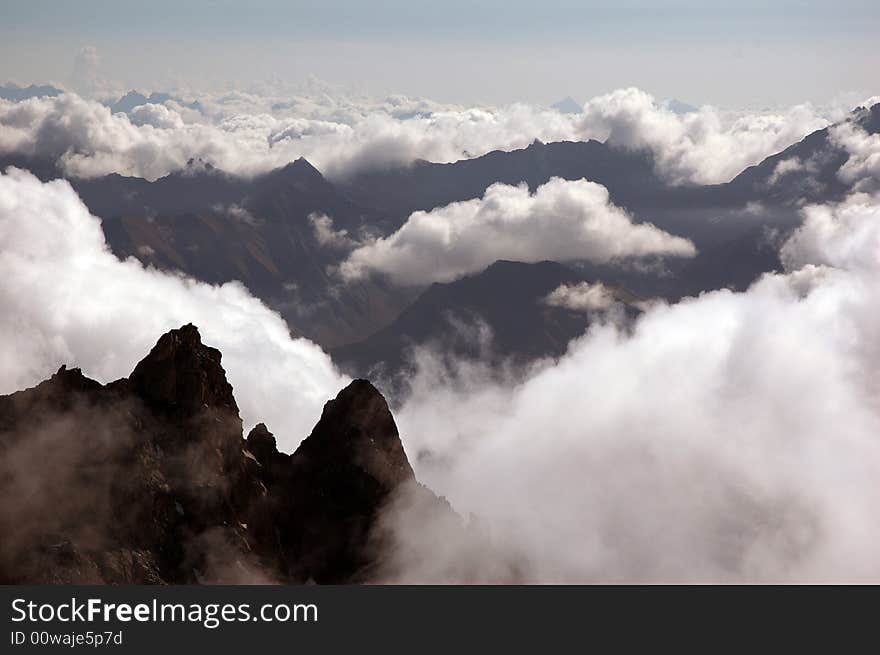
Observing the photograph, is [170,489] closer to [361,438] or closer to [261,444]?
Result: [261,444]

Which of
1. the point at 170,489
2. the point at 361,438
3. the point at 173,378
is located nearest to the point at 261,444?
the point at 361,438

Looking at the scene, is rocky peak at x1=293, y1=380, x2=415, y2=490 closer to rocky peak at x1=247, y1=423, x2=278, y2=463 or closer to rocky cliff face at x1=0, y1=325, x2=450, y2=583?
rocky cliff face at x1=0, y1=325, x2=450, y2=583

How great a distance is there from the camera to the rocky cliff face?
9988 centimetres

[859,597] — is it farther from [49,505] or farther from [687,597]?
[49,505]

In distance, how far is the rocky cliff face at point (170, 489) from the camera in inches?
3932

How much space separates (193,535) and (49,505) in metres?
18.7

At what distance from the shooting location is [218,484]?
116312 millimetres

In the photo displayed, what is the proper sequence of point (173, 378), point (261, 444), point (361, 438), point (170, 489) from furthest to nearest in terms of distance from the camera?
point (361, 438)
point (261, 444)
point (173, 378)
point (170, 489)

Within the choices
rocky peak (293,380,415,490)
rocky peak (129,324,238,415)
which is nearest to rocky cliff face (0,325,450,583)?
rocky peak (129,324,238,415)

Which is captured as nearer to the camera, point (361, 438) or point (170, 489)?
point (170, 489)

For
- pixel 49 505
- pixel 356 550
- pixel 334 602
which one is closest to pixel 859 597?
pixel 334 602

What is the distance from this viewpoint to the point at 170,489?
112 m

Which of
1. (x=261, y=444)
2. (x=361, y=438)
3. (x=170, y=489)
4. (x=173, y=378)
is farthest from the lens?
(x=361, y=438)

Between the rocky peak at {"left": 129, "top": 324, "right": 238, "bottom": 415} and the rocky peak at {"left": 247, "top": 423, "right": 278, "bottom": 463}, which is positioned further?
the rocky peak at {"left": 247, "top": 423, "right": 278, "bottom": 463}
